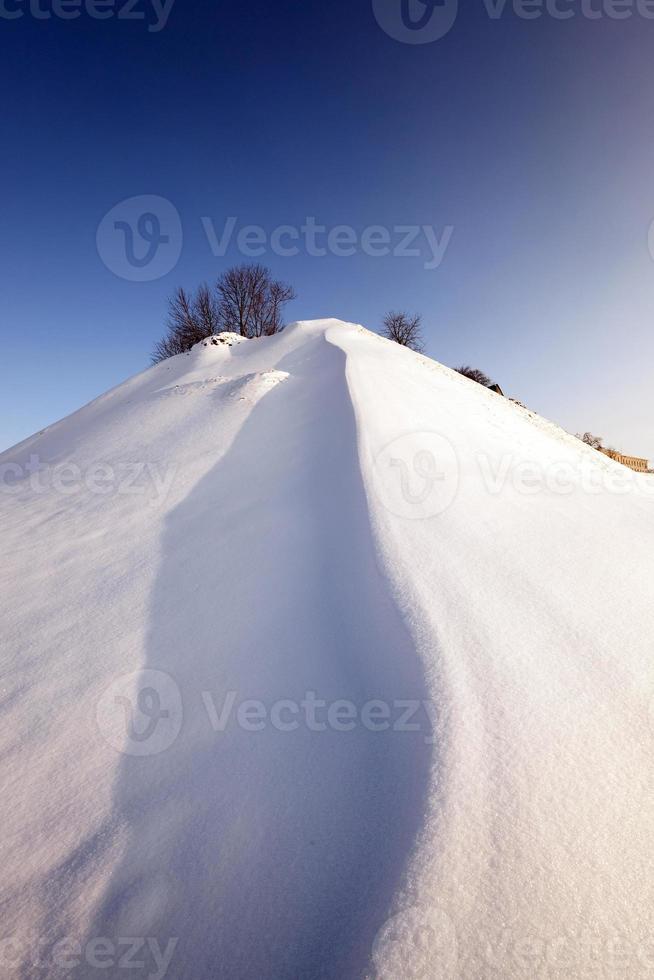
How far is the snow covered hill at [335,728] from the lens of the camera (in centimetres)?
115

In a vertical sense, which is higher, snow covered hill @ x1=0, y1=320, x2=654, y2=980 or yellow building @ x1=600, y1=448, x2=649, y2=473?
snow covered hill @ x1=0, y1=320, x2=654, y2=980

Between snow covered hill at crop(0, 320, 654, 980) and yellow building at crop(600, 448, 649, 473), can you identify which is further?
yellow building at crop(600, 448, 649, 473)

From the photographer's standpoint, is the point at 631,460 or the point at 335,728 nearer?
the point at 335,728

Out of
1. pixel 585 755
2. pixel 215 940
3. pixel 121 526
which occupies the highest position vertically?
pixel 121 526

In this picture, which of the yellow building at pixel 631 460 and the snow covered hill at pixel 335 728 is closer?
the snow covered hill at pixel 335 728

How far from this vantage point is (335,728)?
5.63 ft

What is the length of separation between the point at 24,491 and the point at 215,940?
15.4ft

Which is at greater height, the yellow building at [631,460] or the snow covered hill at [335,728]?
the snow covered hill at [335,728]

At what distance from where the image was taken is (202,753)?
1.69 m

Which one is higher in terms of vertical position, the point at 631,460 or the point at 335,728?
the point at 335,728

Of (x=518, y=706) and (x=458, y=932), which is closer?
(x=458, y=932)

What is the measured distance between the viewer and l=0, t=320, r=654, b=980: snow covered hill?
3.77 feet

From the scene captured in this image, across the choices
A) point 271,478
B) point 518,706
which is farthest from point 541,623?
point 271,478

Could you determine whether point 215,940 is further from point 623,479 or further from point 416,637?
point 623,479
